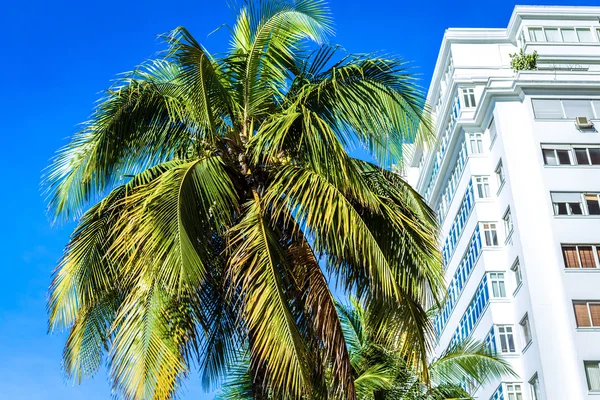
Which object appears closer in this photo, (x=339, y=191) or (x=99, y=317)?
(x=339, y=191)

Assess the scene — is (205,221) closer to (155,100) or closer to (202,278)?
(202,278)

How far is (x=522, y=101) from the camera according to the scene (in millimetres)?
60281

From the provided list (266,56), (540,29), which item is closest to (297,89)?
(266,56)

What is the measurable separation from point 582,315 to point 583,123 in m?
12.8

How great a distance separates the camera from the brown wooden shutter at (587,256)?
53.7 meters

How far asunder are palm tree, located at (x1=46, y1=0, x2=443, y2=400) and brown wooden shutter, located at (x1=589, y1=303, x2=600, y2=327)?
39304 mm

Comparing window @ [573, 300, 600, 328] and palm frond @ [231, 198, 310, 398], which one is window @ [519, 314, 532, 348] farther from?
palm frond @ [231, 198, 310, 398]

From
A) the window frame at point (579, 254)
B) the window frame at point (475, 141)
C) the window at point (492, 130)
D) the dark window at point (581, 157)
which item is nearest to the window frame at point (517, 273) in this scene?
the window frame at point (579, 254)

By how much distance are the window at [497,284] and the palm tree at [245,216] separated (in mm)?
42700

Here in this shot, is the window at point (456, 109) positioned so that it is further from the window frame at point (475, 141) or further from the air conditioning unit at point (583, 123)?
the air conditioning unit at point (583, 123)

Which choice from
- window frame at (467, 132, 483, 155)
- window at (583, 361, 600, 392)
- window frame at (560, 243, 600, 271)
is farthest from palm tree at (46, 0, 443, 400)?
window frame at (467, 132, 483, 155)

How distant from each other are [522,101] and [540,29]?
10249 millimetres

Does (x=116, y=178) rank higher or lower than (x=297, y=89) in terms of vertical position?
lower

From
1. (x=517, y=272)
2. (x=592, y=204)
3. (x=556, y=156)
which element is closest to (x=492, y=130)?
(x=556, y=156)
